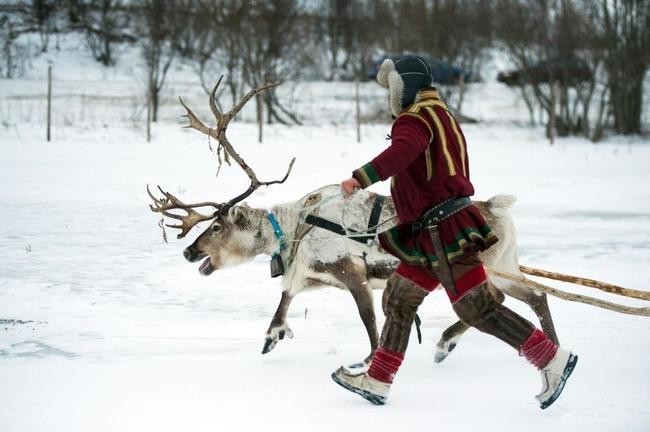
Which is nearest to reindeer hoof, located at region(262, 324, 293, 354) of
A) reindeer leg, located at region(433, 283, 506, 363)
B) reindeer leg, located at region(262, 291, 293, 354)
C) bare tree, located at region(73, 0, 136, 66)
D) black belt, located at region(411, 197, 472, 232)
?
reindeer leg, located at region(262, 291, 293, 354)

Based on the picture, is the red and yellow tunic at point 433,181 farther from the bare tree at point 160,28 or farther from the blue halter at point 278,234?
the bare tree at point 160,28

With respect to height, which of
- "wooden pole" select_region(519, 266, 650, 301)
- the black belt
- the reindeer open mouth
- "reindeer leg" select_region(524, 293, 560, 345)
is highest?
the black belt

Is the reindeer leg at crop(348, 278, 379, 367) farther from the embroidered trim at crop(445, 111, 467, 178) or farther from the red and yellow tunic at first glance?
the embroidered trim at crop(445, 111, 467, 178)

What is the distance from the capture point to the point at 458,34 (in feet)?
106

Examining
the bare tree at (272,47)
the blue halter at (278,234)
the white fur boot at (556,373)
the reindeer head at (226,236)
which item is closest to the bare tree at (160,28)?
the bare tree at (272,47)

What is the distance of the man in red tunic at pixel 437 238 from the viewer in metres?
3.81

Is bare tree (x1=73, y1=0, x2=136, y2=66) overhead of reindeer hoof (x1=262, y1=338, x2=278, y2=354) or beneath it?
overhead

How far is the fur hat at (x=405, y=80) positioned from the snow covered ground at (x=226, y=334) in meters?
1.48

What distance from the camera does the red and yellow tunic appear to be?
12.4ft

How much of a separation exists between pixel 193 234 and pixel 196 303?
2601 millimetres

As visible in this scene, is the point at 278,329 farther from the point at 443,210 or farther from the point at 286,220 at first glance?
the point at 443,210

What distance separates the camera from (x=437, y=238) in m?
3.82

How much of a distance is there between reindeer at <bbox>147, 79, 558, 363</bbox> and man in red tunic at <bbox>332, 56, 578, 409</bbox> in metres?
1.10

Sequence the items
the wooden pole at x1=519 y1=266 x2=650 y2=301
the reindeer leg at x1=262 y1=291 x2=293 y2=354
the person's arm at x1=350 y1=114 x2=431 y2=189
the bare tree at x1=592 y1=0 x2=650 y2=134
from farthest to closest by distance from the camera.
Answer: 1. the bare tree at x1=592 y1=0 x2=650 y2=134
2. the reindeer leg at x1=262 y1=291 x2=293 y2=354
3. the wooden pole at x1=519 y1=266 x2=650 y2=301
4. the person's arm at x1=350 y1=114 x2=431 y2=189
